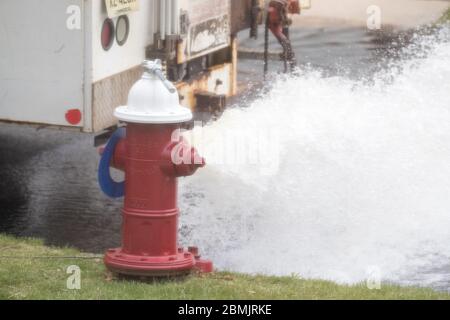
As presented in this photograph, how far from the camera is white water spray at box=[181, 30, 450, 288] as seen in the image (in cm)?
765

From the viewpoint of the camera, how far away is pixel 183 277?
6.07 metres

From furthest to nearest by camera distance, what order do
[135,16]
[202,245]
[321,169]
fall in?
1. [321,169]
2. [135,16]
3. [202,245]

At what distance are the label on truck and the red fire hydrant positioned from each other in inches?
90.4

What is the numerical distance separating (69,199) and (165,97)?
3584 mm

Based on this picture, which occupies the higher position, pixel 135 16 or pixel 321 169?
pixel 135 16

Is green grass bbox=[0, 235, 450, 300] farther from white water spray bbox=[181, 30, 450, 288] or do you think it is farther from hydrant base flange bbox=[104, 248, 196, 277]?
white water spray bbox=[181, 30, 450, 288]

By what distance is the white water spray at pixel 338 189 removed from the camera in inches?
301

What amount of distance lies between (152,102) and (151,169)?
37 cm

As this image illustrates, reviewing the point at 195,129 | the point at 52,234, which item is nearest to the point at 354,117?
the point at 195,129

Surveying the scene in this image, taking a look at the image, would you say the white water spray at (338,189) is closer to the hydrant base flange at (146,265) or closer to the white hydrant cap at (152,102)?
the hydrant base flange at (146,265)

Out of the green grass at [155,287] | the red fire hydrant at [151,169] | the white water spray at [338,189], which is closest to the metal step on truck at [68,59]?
the white water spray at [338,189]

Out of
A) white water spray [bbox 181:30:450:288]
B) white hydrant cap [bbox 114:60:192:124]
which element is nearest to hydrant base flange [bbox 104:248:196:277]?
white hydrant cap [bbox 114:60:192:124]
